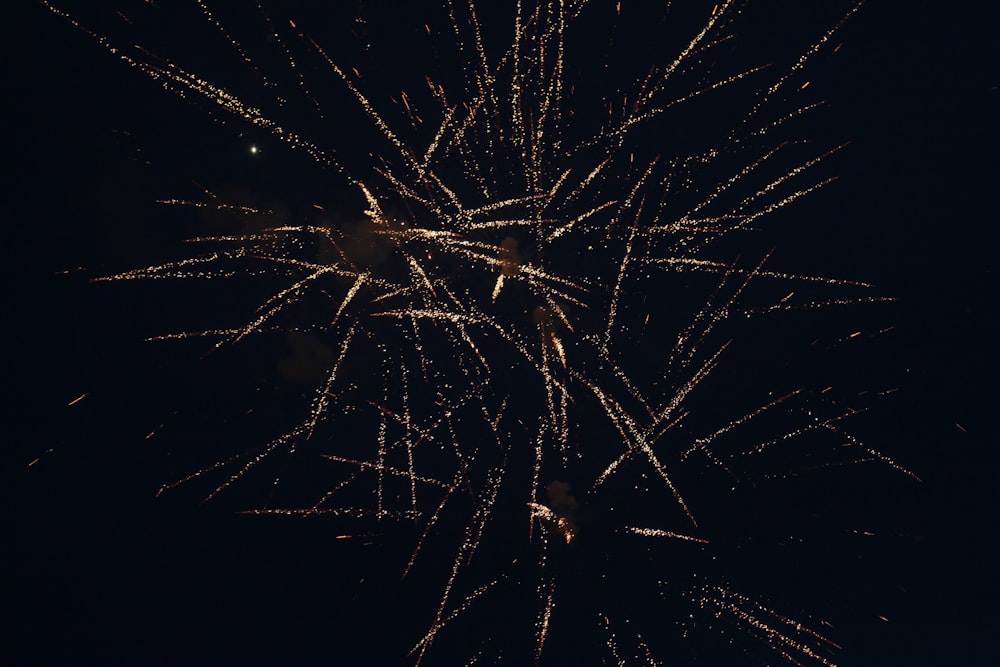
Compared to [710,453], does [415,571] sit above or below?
below

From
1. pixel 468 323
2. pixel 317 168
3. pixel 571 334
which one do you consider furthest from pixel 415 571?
pixel 317 168

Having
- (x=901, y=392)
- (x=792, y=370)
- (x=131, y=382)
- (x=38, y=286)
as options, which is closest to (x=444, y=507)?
(x=131, y=382)

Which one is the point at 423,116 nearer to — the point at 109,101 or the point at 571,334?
the point at 571,334

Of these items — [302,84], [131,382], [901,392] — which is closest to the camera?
[302,84]

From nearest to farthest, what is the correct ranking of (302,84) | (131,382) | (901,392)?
(302,84)
(131,382)
(901,392)

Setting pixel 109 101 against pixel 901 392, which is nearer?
pixel 109 101

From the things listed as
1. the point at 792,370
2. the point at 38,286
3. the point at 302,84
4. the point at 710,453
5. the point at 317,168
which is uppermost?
the point at 302,84

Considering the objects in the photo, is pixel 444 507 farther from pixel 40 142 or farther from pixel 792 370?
pixel 40 142
